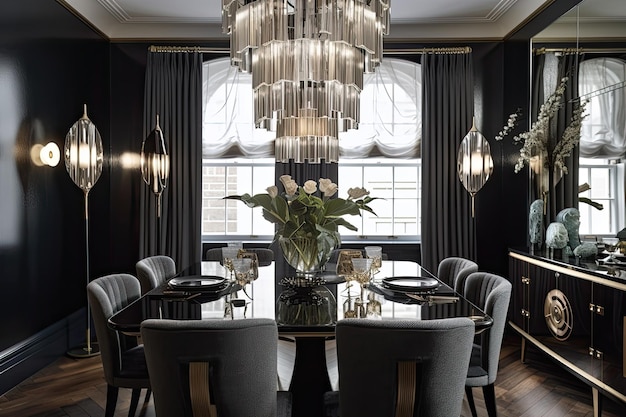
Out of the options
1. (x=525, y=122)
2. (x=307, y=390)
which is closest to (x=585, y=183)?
(x=525, y=122)

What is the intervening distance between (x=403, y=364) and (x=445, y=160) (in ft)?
11.6

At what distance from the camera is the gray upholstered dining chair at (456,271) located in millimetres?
2959

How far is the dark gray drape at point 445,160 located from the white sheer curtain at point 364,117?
6.6 inches

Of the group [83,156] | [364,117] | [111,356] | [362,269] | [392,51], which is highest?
[392,51]

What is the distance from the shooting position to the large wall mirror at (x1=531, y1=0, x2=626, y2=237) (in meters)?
2.98

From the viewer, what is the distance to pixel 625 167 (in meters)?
2.92

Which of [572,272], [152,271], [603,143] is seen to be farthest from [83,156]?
[603,143]

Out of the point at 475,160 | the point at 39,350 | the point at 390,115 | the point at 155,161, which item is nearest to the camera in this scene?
the point at 39,350

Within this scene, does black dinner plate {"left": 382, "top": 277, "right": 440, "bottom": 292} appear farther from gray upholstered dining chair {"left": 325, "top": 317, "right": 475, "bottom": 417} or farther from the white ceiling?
the white ceiling

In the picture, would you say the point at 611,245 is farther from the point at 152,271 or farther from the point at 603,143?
the point at 152,271

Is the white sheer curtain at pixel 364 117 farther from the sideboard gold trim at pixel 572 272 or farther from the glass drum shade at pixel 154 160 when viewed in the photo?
the sideboard gold trim at pixel 572 272

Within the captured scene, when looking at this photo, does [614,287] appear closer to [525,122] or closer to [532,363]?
[532,363]

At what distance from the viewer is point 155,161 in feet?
15.4

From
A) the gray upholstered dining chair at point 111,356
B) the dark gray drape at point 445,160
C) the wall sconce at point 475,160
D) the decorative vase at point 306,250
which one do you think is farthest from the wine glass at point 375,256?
the dark gray drape at point 445,160
